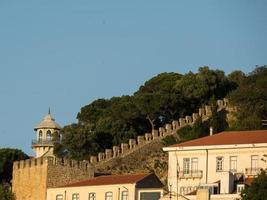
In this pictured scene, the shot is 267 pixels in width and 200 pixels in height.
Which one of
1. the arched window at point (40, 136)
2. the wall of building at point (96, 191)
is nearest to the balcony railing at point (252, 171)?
the wall of building at point (96, 191)

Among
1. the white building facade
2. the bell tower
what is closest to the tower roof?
the bell tower

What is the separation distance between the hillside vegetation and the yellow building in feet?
55.9

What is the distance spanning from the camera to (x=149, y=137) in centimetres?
12225

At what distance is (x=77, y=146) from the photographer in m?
124

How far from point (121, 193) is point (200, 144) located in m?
6.37

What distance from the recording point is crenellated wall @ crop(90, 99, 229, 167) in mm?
120062

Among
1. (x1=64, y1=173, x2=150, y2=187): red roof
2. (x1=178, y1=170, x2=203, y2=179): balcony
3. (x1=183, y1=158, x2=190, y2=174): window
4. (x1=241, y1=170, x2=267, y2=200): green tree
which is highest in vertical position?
(x1=183, y1=158, x2=190, y2=174): window

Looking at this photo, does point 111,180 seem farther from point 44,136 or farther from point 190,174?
point 44,136

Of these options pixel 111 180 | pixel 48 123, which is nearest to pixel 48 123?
pixel 48 123

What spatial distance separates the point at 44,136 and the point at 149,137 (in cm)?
2368

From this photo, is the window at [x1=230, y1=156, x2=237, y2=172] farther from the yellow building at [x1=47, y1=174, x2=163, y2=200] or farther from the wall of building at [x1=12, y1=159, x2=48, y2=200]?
the wall of building at [x1=12, y1=159, x2=48, y2=200]

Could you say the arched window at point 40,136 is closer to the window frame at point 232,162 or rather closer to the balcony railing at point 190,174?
the balcony railing at point 190,174

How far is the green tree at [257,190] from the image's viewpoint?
89062 mm

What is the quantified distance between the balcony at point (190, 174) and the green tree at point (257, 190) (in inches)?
388
